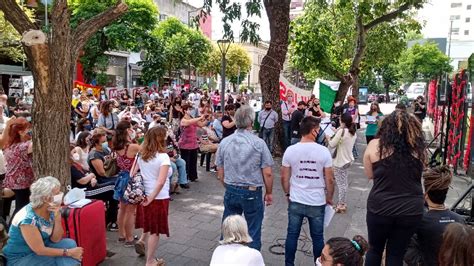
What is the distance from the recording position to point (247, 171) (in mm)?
4129

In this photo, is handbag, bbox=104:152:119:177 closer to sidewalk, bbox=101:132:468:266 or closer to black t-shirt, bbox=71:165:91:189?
black t-shirt, bbox=71:165:91:189

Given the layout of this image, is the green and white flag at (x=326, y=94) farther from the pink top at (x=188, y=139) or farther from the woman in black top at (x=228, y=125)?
the pink top at (x=188, y=139)

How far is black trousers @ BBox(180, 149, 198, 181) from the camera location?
8352 millimetres

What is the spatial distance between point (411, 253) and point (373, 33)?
59.5 ft

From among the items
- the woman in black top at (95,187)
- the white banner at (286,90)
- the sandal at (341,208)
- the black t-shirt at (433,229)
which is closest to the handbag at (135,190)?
the woman in black top at (95,187)

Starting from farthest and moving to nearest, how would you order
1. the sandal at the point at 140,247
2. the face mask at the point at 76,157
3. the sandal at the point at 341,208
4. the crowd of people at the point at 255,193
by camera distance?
the sandal at the point at 341,208 < the face mask at the point at 76,157 < the sandal at the point at 140,247 < the crowd of people at the point at 255,193

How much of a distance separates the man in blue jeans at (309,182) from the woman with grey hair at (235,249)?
1237mm

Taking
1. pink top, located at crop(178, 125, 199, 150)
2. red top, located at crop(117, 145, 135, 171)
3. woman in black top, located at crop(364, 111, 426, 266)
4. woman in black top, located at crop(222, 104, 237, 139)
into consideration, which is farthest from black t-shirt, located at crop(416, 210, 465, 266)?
woman in black top, located at crop(222, 104, 237, 139)

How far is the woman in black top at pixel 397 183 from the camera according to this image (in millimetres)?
3340

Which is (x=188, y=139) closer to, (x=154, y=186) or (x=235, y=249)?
(x=154, y=186)

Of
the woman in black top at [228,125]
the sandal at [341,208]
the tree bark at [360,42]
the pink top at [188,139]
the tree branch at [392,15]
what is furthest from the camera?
the tree bark at [360,42]

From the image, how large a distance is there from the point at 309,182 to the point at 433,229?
1.17 meters

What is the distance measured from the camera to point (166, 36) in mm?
33594

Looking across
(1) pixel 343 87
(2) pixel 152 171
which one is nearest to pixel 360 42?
(1) pixel 343 87
